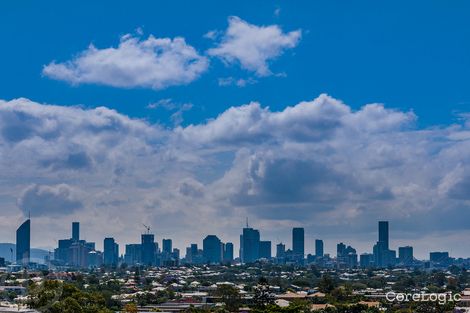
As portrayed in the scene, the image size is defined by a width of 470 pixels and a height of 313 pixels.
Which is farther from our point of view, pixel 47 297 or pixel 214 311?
pixel 214 311

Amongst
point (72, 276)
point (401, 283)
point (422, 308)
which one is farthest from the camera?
point (401, 283)

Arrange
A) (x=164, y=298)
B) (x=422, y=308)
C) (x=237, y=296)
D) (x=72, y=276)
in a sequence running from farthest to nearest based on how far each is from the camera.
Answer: (x=72, y=276), (x=164, y=298), (x=237, y=296), (x=422, y=308)

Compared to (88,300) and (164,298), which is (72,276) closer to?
(164,298)

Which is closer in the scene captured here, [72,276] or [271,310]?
[271,310]

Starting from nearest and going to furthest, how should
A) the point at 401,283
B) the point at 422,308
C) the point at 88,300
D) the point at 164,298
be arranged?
the point at 88,300, the point at 422,308, the point at 164,298, the point at 401,283

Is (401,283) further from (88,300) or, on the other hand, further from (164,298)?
(88,300)

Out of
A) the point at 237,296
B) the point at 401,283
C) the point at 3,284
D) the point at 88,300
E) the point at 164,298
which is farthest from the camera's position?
the point at 401,283

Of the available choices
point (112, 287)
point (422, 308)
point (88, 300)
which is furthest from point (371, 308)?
point (112, 287)

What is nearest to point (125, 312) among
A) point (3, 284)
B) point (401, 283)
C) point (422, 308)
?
point (422, 308)

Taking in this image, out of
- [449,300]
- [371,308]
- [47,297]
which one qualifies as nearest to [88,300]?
[47,297]
